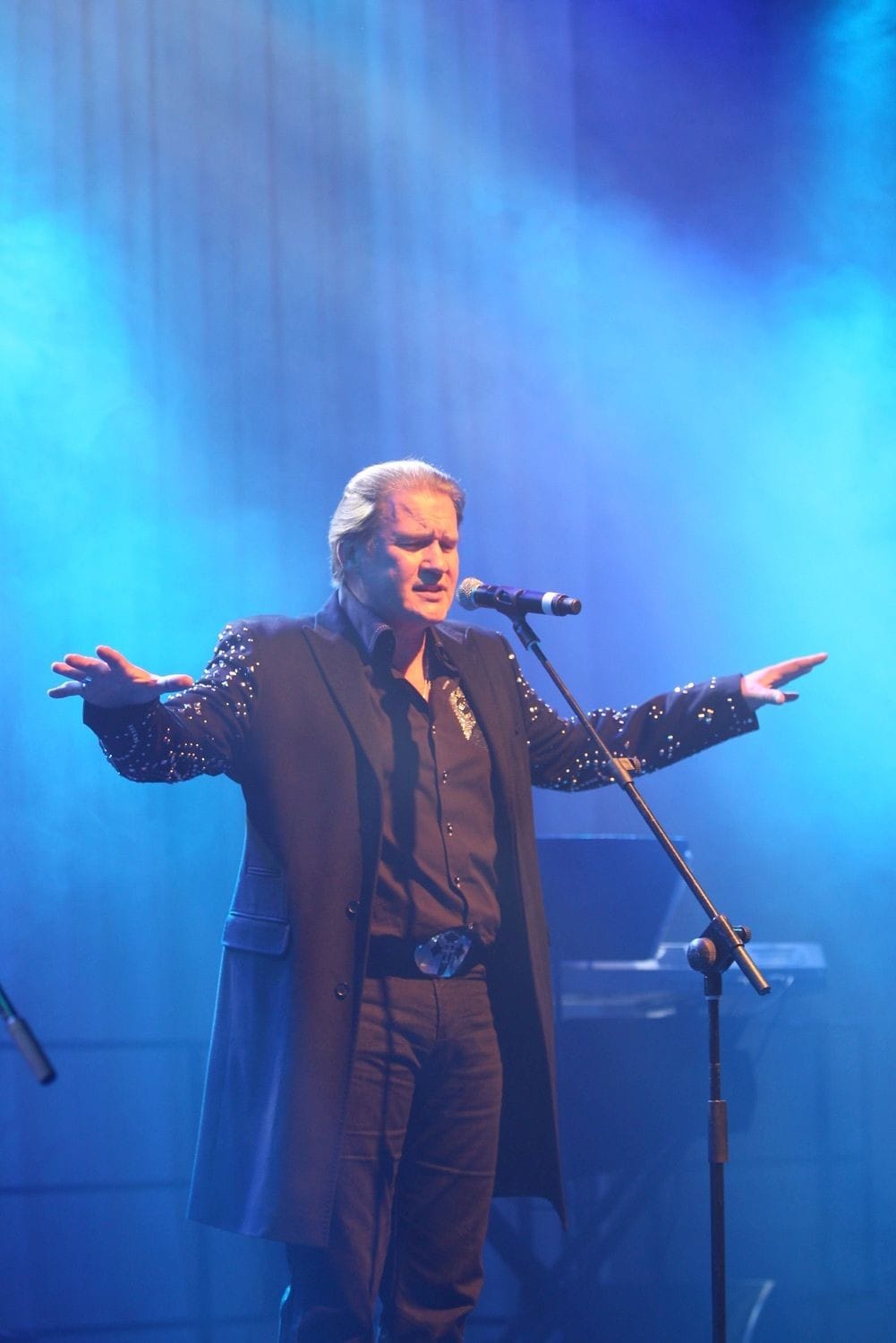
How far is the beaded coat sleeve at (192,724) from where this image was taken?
204cm

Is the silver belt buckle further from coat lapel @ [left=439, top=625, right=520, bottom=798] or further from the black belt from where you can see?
coat lapel @ [left=439, top=625, right=520, bottom=798]

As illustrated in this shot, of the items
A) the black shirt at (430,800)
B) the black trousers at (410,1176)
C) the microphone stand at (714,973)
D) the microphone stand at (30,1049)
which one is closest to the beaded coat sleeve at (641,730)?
the black shirt at (430,800)

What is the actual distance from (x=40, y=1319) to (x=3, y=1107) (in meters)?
0.57

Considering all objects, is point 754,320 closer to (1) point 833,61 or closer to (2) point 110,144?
(1) point 833,61

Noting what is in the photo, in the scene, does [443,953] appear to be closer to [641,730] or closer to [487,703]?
[487,703]

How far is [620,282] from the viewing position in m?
4.45

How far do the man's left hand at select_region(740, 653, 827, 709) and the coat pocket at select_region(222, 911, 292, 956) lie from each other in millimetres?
988

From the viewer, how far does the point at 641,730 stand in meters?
2.61

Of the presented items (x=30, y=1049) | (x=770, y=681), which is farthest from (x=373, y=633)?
(x=30, y=1049)

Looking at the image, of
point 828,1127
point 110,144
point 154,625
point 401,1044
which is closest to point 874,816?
point 828,1127

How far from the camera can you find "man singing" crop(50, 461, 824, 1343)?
2.13 m

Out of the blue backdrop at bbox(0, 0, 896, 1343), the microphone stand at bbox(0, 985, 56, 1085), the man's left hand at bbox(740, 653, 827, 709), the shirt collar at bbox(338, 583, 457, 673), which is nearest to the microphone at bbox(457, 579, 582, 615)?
the shirt collar at bbox(338, 583, 457, 673)

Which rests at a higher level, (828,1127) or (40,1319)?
(828,1127)

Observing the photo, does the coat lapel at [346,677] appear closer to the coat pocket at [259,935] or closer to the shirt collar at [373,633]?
the shirt collar at [373,633]
